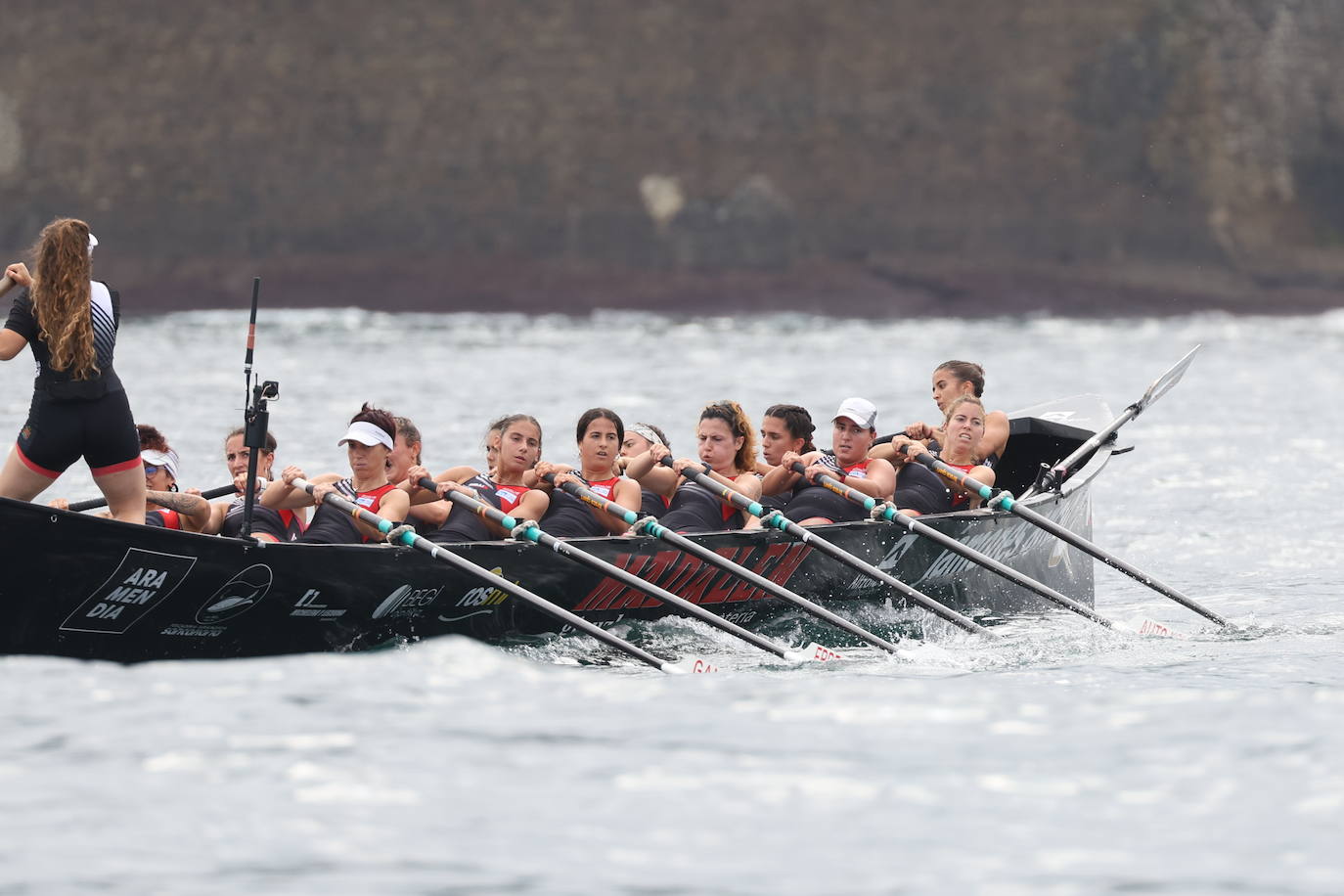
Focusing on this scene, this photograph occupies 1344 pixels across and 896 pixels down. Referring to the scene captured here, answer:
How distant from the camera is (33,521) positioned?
871 centimetres

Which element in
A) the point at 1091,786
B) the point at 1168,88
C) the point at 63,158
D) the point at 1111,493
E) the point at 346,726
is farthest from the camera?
the point at 1168,88

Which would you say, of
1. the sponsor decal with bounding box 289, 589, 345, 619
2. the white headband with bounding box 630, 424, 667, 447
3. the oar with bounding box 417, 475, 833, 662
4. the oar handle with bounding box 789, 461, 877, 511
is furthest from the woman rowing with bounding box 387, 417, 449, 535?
the oar handle with bounding box 789, 461, 877, 511

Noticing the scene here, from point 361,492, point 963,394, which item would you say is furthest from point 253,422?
point 963,394

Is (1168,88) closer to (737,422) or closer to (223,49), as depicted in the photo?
(223,49)

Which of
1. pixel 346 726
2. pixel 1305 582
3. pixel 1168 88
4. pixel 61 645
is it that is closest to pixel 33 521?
pixel 61 645

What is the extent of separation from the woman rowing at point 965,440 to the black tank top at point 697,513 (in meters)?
1.27

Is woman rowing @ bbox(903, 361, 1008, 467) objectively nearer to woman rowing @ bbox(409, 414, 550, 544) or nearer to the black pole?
woman rowing @ bbox(409, 414, 550, 544)

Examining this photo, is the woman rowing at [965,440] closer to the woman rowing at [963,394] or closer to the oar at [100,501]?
the woman rowing at [963,394]

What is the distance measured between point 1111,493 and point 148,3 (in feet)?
127

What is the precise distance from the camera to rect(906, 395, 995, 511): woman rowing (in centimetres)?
1223

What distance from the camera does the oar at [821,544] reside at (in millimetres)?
10820

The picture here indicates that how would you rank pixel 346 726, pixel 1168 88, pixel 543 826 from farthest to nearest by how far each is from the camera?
pixel 1168 88, pixel 346 726, pixel 543 826

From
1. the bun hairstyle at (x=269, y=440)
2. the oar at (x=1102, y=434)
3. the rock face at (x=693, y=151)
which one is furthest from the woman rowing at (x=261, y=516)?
the rock face at (x=693, y=151)

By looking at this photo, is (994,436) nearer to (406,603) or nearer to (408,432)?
(408,432)
